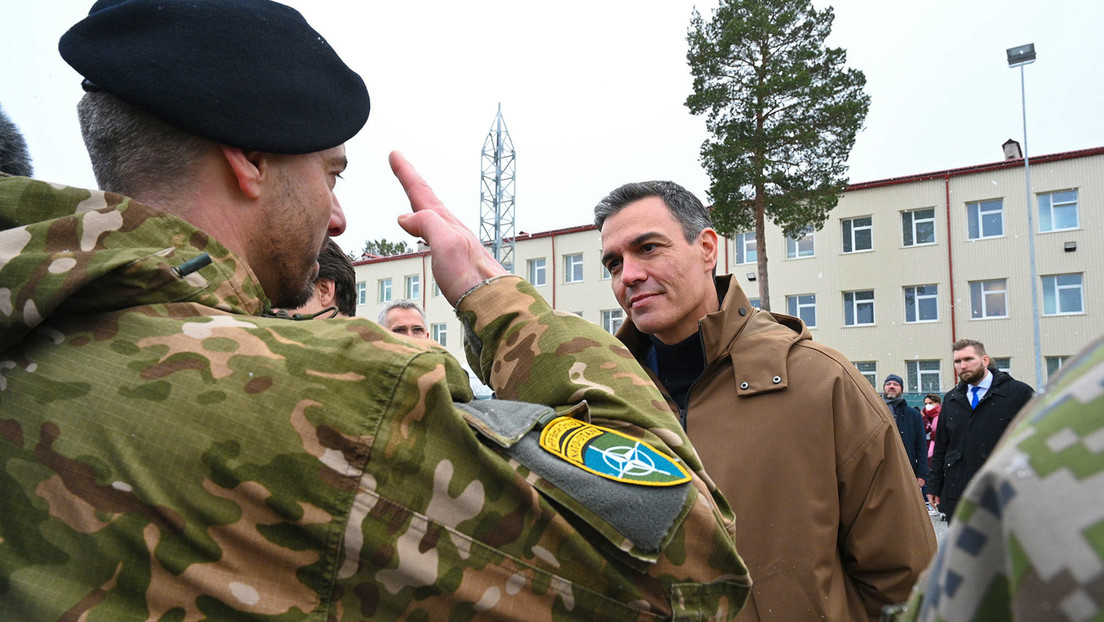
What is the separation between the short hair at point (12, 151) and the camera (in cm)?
247

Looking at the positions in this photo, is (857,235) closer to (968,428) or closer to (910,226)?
(910,226)

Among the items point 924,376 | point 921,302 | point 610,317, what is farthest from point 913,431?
point 610,317

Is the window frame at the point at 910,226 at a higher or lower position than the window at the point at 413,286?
higher

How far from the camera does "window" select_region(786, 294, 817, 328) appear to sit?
2738cm

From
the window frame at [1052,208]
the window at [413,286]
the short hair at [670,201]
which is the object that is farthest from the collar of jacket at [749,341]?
the window at [413,286]

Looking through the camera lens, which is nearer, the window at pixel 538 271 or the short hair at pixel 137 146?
the short hair at pixel 137 146

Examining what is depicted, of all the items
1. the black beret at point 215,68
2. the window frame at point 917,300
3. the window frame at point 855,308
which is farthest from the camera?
the window frame at point 855,308

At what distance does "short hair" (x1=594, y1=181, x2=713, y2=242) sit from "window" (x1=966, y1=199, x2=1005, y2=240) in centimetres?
2542

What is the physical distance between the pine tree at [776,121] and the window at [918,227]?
177 inches

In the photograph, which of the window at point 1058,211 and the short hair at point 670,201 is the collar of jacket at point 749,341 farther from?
the window at point 1058,211

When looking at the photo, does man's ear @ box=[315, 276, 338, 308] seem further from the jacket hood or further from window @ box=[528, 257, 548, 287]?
window @ box=[528, 257, 548, 287]

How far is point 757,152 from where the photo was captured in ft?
74.8

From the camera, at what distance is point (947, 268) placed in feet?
82.8

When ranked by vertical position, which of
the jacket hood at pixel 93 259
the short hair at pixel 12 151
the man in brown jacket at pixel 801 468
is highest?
the short hair at pixel 12 151
